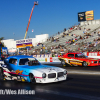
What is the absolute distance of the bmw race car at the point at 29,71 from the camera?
7.74 meters

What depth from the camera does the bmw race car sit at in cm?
774

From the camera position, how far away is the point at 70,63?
59.7ft

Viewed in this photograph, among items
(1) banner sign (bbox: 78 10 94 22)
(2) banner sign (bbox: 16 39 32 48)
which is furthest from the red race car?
(1) banner sign (bbox: 78 10 94 22)

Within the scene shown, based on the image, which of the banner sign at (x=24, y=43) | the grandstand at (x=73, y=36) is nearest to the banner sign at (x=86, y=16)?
the grandstand at (x=73, y=36)

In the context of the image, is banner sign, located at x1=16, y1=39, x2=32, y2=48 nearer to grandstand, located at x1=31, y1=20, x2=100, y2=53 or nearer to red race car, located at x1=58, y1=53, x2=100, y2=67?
grandstand, located at x1=31, y1=20, x2=100, y2=53

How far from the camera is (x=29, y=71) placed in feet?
26.3

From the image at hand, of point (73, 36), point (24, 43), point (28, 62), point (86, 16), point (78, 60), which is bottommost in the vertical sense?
point (78, 60)

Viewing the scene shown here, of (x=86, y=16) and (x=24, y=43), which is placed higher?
(x=86, y=16)

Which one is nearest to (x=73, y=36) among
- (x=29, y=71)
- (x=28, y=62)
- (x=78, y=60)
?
(x=78, y=60)

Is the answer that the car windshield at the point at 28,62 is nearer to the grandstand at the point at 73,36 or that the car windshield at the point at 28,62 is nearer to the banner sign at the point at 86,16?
the grandstand at the point at 73,36

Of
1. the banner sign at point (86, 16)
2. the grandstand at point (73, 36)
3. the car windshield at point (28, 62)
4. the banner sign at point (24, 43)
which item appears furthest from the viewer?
the banner sign at point (86, 16)

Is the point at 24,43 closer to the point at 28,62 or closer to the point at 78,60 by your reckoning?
the point at 78,60

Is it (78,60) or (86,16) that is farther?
(86,16)

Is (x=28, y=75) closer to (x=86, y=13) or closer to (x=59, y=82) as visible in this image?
(x=59, y=82)
